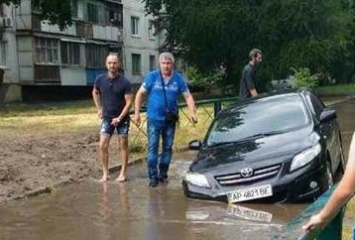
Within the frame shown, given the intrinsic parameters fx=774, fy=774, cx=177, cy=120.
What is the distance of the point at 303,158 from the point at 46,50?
4213cm

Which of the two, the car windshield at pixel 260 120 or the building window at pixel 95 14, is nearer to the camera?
the car windshield at pixel 260 120

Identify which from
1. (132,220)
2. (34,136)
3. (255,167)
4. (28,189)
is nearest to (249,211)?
(255,167)

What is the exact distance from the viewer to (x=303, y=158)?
9.20 metres

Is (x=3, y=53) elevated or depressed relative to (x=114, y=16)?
depressed

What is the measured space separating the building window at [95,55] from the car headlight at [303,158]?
47505 millimetres

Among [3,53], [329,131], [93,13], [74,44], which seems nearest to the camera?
[329,131]

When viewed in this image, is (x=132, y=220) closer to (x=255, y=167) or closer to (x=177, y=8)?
(x=255, y=167)

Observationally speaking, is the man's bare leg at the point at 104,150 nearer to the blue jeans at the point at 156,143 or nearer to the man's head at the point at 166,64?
the blue jeans at the point at 156,143

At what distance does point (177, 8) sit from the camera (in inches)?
1674

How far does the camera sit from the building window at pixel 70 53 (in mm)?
52500

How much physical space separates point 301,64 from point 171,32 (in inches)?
360

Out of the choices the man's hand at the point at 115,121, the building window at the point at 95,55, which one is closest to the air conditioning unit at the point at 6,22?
the building window at the point at 95,55

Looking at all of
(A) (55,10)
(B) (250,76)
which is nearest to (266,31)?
(A) (55,10)

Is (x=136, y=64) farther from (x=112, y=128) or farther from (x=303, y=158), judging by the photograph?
(x=303, y=158)
